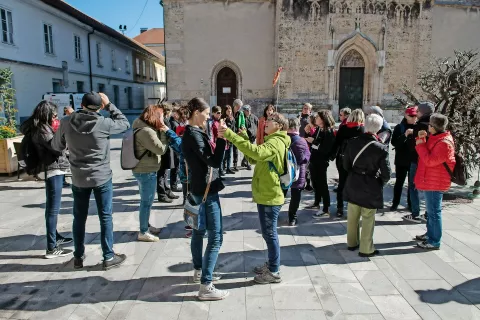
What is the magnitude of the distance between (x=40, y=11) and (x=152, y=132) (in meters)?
20.1

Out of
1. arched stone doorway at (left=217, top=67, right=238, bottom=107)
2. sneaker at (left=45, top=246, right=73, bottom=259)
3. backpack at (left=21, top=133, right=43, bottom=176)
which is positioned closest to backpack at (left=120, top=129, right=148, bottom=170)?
backpack at (left=21, top=133, right=43, bottom=176)

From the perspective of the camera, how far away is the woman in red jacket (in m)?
4.51

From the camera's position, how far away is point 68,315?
10.7 feet

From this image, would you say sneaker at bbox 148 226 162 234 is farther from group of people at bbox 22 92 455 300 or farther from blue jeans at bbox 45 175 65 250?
blue jeans at bbox 45 175 65 250

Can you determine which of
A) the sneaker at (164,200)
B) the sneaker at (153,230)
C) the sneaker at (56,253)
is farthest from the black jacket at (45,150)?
the sneaker at (164,200)

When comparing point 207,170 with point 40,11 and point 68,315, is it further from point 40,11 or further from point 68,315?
point 40,11

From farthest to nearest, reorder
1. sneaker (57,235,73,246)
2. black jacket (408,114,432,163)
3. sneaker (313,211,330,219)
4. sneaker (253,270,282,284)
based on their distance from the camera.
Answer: sneaker (313,211,330,219)
black jacket (408,114,432,163)
sneaker (57,235,73,246)
sneaker (253,270,282,284)

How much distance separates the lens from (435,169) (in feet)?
15.1

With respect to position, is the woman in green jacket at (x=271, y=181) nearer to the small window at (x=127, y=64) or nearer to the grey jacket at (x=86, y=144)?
the grey jacket at (x=86, y=144)

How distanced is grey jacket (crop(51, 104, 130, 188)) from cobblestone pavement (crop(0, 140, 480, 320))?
3.63 ft

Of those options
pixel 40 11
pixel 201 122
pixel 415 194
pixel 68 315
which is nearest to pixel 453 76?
pixel 415 194

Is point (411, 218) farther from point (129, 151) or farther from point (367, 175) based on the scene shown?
point (129, 151)

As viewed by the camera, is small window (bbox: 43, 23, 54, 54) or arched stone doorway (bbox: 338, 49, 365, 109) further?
small window (bbox: 43, 23, 54, 54)

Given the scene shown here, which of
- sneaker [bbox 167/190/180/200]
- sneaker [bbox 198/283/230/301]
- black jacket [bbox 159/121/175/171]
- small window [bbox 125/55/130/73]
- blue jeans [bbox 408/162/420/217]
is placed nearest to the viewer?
sneaker [bbox 198/283/230/301]
